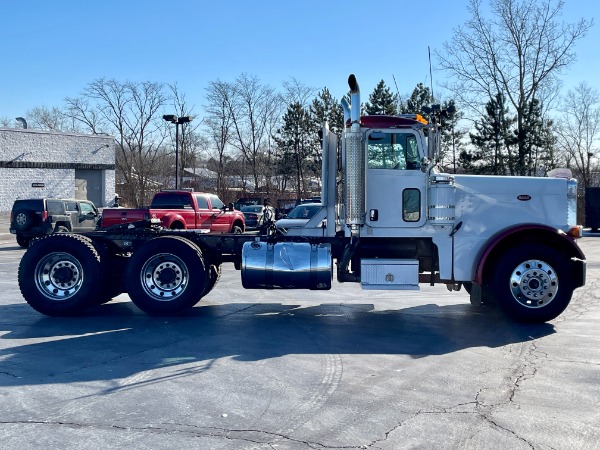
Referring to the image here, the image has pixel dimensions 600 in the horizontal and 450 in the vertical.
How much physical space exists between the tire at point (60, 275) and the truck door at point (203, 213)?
11006mm

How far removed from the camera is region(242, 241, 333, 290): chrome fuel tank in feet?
31.8

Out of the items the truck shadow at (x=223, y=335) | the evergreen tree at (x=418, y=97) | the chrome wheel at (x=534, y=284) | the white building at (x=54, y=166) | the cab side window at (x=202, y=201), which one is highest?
the evergreen tree at (x=418, y=97)

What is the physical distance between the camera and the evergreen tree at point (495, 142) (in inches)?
1838

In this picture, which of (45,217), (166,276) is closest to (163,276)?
Answer: (166,276)

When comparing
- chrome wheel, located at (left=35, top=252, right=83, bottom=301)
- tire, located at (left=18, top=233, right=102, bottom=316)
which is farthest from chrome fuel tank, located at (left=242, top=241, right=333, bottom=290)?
chrome wheel, located at (left=35, top=252, right=83, bottom=301)

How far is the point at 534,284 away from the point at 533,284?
14 millimetres

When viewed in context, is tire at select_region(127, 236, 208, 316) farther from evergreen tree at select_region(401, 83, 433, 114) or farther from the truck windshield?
evergreen tree at select_region(401, 83, 433, 114)

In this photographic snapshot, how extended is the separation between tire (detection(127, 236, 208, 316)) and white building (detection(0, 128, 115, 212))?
33.4 meters

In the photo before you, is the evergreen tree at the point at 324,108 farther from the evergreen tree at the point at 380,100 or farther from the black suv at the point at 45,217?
the black suv at the point at 45,217

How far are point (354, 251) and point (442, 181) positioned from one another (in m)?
1.61

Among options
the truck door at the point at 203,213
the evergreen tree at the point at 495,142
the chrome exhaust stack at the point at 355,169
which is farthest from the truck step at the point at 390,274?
the evergreen tree at the point at 495,142

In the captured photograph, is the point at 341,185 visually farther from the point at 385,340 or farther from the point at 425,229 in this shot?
the point at 385,340

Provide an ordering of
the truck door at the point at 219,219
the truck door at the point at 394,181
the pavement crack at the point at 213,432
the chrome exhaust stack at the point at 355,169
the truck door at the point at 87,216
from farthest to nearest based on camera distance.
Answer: the truck door at the point at 87,216
the truck door at the point at 219,219
the truck door at the point at 394,181
the chrome exhaust stack at the point at 355,169
the pavement crack at the point at 213,432

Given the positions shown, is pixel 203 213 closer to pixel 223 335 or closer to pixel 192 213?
pixel 192 213
